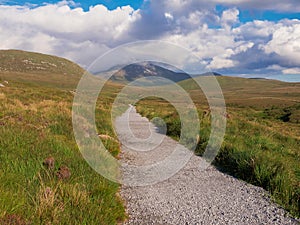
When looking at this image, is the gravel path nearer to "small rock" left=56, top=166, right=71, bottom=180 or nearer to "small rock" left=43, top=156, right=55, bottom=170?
"small rock" left=56, top=166, right=71, bottom=180

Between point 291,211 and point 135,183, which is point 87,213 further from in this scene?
point 291,211

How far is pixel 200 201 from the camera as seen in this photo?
7387mm

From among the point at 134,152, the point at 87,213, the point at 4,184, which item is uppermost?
the point at 4,184

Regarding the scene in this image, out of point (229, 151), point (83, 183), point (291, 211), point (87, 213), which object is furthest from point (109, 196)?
point (229, 151)

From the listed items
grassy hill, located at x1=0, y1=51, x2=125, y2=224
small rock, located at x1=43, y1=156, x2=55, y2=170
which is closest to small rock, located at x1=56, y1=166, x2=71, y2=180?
grassy hill, located at x1=0, y1=51, x2=125, y2=224

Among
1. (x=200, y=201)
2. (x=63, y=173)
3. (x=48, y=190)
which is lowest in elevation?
(x=200, y=201)

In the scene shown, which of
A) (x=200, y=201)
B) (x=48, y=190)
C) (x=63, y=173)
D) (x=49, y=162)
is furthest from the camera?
(x=49, y=162)

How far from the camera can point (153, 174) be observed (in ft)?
32.0

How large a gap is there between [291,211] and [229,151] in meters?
5.09

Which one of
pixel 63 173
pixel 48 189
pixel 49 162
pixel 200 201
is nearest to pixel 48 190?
pixel 48 189

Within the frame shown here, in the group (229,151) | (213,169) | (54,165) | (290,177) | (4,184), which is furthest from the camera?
(229,151)

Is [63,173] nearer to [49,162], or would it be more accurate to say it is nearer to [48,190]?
[49,162]

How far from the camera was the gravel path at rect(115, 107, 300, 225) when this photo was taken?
6.46m

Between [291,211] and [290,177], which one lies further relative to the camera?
[290,177]
